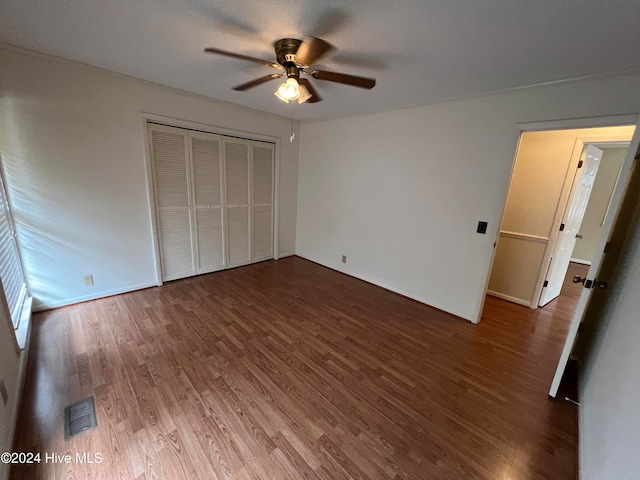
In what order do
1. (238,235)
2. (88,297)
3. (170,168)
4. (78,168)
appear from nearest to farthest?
(78,168) → (88,297) → (170,168) → (238,235)

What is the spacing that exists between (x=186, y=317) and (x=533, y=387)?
3067mm

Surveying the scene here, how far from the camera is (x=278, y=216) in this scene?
4.35m

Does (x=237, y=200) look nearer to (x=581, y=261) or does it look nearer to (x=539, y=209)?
(x=539, y=209)

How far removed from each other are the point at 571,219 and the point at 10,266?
18.7 ft

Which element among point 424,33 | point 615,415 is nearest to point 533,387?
point 615,415

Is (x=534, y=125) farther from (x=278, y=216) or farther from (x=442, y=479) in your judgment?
(x=278, y=216)

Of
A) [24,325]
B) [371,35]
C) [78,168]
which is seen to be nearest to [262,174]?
[78,168]

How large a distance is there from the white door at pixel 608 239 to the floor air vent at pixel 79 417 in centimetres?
299

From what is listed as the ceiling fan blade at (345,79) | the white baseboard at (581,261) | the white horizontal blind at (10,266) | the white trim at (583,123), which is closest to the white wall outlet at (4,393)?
the white horizontal blind at (10,266)

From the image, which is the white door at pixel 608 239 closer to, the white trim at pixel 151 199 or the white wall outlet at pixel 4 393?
the white wall outlet at pixel 4 393

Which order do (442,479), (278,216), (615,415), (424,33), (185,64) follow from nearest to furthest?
(615,415), (442,479), (424,33), (185,64), (278,216)

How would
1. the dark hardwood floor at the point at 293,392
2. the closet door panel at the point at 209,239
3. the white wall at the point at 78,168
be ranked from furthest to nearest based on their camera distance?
the closet door panel at the point at 209,239 < the white wall at the point at 78,168 < the dark hardwood floor at the point at 293,392

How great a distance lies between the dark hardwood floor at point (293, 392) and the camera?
1355 millimetres

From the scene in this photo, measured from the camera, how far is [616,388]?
121cm
